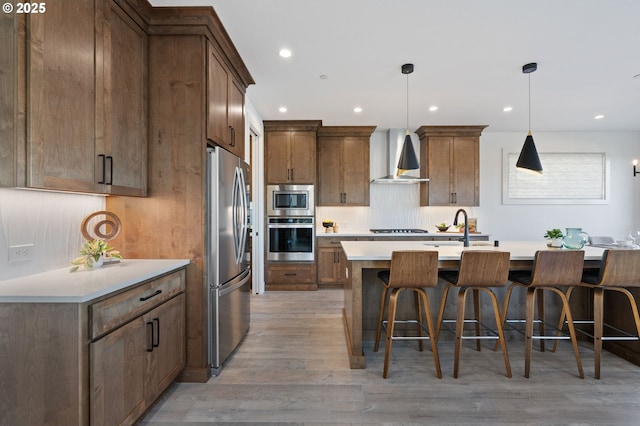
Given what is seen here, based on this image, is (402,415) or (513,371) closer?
(402,415)

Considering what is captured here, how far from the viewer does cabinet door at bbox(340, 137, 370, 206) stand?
209 inches

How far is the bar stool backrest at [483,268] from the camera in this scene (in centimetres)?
231

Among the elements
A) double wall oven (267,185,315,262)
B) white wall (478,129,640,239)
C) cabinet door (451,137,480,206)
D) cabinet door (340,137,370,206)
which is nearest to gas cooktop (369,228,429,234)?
cabinet door (340,137,370,206)

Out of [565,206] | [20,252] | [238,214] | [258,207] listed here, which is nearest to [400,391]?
[238,214]

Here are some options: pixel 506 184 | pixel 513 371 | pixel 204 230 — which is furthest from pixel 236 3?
pixel 506 184

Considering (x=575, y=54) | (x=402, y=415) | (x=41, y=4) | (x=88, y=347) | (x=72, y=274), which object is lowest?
(x=402, y=415)

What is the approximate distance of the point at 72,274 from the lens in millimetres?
1761

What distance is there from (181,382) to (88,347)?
112 centimetres

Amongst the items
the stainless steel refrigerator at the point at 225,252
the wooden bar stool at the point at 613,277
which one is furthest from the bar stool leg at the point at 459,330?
the stainless steel refrigerator at the point at 225,252

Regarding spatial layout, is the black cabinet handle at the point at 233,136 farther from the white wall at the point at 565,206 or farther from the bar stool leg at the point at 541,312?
the white wall at the point at 565,206

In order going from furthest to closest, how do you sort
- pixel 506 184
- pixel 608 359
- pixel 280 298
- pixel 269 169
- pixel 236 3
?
1. pixel 506 184
2. pixel 269 169
3. pixel 280 298
4. pixel 608 359
5. pixel 236 3

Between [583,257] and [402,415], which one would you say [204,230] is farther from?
[583,257]

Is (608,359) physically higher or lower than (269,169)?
lower

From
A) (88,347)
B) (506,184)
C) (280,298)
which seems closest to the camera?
(88,347)
